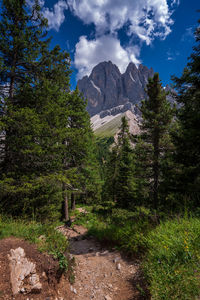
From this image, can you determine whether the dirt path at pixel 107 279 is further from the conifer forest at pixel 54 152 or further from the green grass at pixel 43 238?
the green grass at pixel 43 238

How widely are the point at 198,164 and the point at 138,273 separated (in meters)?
6.57

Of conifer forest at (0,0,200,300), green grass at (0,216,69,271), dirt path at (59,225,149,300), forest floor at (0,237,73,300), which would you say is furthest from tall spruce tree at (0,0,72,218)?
dirt path at (59,225,149,300)

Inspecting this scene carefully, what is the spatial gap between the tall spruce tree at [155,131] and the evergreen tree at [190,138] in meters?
0.98

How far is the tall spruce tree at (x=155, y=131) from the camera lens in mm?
9359

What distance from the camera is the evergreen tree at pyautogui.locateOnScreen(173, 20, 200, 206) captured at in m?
6.21

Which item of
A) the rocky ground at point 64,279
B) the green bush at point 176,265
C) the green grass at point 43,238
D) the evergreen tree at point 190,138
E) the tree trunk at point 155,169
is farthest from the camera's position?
the tree trunk at point 155,169

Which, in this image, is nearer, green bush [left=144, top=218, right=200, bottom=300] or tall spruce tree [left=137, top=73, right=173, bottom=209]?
green bush [left=144, top=218, right=200, bottom=300]

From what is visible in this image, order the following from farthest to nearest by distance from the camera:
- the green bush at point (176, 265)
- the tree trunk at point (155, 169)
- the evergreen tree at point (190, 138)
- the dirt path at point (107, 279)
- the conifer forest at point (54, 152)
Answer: the tree trunk at point (155, 169) < the evergreen tree at point (190, 138) < the conifer forest at point (54, 152) < the dirt path at point (107, 279) < the green bush at point (176, 265)

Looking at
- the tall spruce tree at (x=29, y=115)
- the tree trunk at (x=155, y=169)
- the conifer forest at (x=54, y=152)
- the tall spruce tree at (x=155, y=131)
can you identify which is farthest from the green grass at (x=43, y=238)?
the tall spruce tree at (x=155, y=131)

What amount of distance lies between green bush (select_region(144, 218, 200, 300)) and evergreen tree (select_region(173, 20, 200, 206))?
2662 mm

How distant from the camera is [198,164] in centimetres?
753

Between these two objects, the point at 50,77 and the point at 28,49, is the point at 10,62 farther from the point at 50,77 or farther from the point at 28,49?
the point at 50,77

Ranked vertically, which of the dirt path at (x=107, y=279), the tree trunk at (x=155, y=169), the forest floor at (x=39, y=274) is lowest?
the dirt path at (x=107, y=279)

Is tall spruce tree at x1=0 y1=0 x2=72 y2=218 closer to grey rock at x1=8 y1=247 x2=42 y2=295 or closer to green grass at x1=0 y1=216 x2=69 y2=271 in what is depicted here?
green grass at x1=0 y1=216 x2=69 y2=271
